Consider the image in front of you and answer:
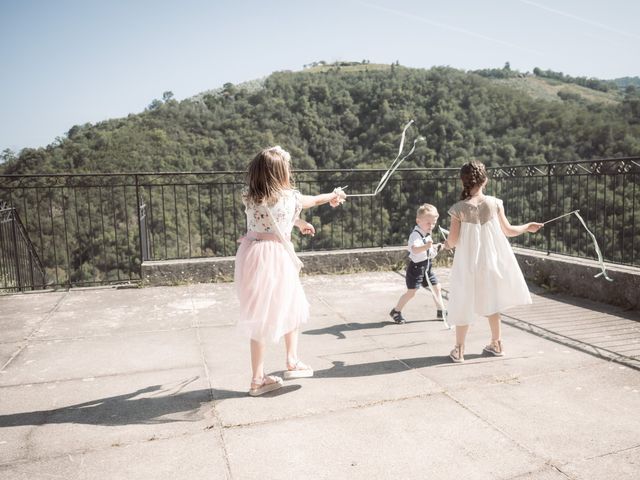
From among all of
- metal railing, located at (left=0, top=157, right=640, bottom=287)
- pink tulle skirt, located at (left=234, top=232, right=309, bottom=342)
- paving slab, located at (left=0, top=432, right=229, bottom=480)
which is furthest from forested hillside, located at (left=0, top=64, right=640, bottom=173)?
paving slab, located at (left=0, top=432, right=229, bottom=480)

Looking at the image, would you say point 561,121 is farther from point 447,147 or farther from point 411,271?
point 411,271

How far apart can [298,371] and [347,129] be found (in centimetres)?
2740

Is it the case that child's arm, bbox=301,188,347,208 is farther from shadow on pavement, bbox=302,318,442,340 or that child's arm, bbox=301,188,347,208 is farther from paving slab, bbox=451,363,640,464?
paving slab, bbox=451,363,640,464

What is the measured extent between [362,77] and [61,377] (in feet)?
140

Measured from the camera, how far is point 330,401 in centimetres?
328

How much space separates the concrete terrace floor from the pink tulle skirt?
1.62 ft

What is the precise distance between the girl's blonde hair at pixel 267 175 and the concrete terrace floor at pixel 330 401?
1404mm

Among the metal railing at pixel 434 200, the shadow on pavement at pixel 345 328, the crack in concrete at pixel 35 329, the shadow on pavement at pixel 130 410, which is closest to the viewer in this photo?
the shadow on pavement at pixel 130 410

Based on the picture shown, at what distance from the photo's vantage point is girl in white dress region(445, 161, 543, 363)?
3.95 metres

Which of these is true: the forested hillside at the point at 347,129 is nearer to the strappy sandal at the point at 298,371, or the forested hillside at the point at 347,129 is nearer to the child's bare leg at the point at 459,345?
the child's bare leg at the point at 459,345

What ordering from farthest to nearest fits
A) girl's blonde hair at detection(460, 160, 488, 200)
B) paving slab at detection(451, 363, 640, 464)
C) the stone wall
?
the stone wall, girl's blonde hair at detection(460, 160, 488, 200), paving slab at detection(451, 363, 640, 464)

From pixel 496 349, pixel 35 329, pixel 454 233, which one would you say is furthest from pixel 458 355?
pixel 35 329

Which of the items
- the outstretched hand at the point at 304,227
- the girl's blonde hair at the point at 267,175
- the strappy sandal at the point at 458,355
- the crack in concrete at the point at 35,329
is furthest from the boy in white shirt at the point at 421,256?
the crack in concrete at the point at 35,329

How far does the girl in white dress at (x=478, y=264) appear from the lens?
13.0 ft
